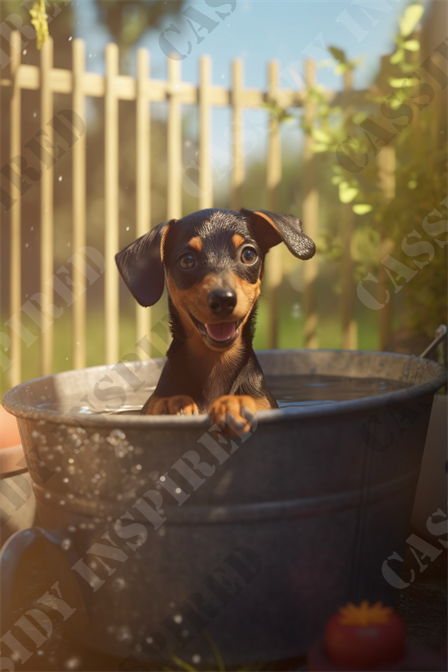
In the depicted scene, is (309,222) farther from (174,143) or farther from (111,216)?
(111,216)

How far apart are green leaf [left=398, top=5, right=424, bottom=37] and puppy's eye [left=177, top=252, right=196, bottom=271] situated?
2.83 metres

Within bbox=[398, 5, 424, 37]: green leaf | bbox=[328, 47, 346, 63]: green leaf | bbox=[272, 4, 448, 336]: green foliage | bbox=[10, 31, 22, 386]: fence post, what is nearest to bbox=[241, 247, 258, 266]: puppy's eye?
bbox=[272, 4, 448, 336]: green foliage

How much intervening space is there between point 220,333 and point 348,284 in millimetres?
3262

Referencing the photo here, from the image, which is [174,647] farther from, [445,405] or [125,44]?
[125,44]

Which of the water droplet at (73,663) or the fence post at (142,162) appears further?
the fence post at (142,162)

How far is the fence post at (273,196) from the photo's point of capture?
5086mm

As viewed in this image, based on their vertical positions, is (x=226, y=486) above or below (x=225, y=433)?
below

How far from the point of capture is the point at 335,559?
1.77 m

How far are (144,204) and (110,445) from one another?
375cm

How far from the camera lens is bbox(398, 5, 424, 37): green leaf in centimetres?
399

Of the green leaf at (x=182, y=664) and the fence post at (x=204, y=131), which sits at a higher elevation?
the fence post at (x=204, y=131)

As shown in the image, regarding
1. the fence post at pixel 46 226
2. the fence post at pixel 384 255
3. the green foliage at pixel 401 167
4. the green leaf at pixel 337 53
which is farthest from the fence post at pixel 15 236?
the fence post at pixel 384 255

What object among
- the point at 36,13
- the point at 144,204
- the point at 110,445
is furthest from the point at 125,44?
the point at 110,445

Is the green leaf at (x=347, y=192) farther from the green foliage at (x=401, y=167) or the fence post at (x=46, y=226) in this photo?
the fence post at (x=46, y=226)
